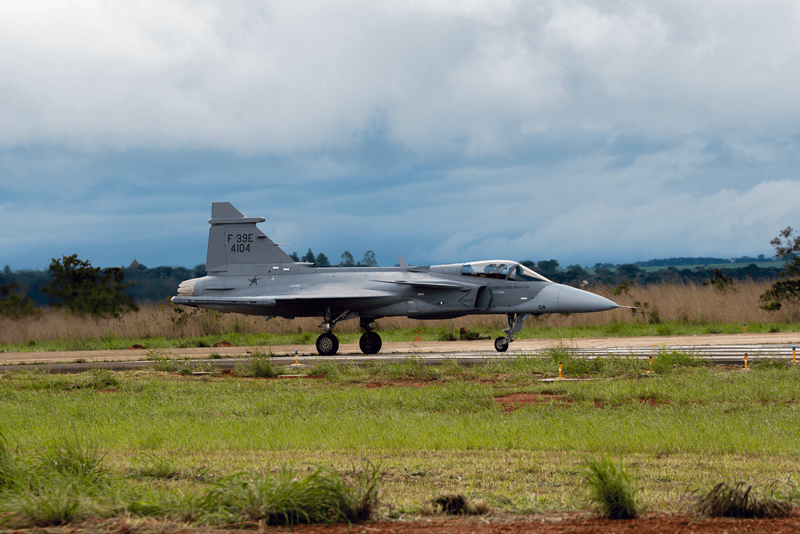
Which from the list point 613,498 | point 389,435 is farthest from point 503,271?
point 613,498

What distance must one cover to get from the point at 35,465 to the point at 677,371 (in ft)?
40.6

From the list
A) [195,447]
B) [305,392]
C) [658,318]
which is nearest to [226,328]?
[658,318]

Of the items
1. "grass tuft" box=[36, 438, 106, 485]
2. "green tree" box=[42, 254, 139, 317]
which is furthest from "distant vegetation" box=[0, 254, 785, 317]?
"grass tuft" box=[36, 438, 106, 485]

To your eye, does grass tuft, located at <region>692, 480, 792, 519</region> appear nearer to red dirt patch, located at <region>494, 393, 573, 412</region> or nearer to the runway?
red dirt patch, located at <region>494, 393, 573, 412</region>

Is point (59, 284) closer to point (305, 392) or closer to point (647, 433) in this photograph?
point (305, 392)

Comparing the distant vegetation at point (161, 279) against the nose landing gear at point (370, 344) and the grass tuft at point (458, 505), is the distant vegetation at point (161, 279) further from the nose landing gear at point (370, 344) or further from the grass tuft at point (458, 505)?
the grass tuft at point (458, 505)

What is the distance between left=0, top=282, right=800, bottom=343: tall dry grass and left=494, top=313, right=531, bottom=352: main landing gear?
36.7 feet

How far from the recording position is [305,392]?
1396 centimetres

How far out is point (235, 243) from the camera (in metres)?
25.9

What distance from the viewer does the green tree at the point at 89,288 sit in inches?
1774

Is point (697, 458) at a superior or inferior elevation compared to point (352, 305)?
inferior

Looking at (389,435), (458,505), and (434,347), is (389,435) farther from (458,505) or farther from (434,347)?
(434,347)

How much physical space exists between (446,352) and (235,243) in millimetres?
8253

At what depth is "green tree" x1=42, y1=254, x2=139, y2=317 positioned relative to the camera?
45.1 m
